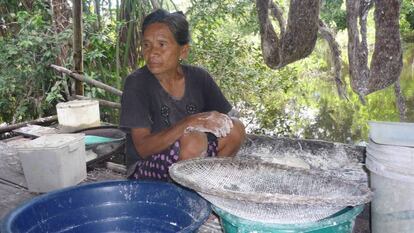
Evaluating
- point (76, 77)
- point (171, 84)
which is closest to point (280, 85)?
point (76, 77)

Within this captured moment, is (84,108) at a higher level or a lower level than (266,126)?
higher

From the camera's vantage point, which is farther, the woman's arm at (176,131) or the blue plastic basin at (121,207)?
the woman's arm at (176,131)

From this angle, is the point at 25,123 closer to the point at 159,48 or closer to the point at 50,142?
the point at 50,142

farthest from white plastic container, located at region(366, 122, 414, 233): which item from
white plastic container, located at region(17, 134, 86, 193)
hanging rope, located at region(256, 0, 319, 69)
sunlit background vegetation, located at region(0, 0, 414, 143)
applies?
sunlit background vegetation, located at region(0, 0, 414, 143)

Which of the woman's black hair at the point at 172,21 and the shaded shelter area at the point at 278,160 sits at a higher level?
the woman's black hair at the point at 172,21

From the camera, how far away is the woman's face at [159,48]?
1769 millimetres

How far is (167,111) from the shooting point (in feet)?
6.31

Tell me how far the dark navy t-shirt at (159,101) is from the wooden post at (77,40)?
1651 mm

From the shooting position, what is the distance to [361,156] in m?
2.37

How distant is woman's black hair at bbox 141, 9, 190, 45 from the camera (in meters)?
1.77

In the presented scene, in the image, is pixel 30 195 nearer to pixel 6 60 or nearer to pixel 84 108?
pixel 84 108

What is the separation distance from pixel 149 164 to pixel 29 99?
12.7 ft

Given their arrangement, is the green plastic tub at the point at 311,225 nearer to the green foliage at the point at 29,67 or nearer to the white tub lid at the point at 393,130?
the white tub lid at the point at 393,130

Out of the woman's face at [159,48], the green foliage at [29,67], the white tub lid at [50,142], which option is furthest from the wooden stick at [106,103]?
the woman's face at [159,48]
